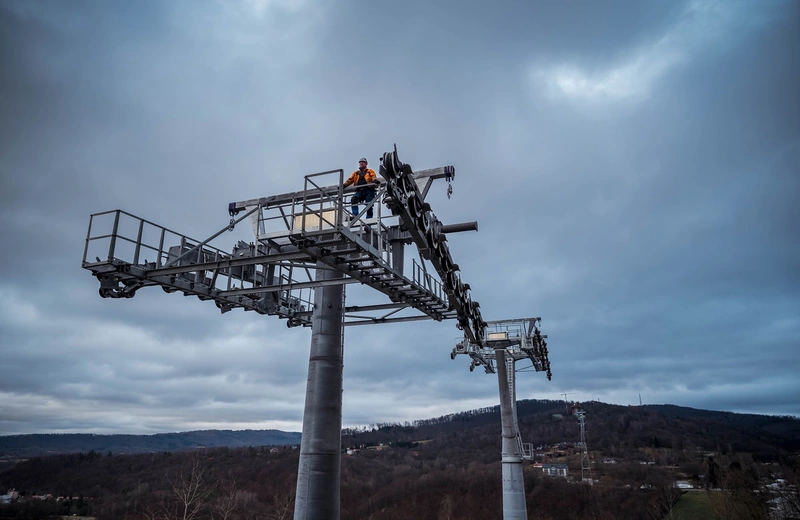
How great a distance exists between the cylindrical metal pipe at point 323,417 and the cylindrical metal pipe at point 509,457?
16.6 m

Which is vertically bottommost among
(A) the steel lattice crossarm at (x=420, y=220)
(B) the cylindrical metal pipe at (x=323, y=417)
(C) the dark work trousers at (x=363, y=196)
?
(B) the cylindrical metal pipe at (x=323, y=417)

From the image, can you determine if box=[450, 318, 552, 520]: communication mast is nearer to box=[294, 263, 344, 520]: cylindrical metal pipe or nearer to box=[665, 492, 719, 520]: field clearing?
box=[294, 263, 344, 520]: cylindrical metal pipe

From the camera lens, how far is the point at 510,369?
101 feet

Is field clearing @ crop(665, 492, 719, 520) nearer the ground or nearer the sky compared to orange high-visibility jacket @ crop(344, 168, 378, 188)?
nearer the ground

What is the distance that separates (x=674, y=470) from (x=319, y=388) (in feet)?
375

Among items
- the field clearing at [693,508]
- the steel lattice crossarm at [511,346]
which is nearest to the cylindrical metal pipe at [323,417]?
the steel lattice crossarm at [511,346]

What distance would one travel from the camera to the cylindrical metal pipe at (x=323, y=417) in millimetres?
13578

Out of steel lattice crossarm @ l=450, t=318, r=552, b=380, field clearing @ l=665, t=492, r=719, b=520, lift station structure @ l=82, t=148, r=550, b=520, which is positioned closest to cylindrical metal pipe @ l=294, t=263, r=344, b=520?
lift station structure @ l=82, t=148, r=550, b=520

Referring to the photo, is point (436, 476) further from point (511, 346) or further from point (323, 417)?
point (323, 417)

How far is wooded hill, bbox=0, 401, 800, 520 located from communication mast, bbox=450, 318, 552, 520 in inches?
1632

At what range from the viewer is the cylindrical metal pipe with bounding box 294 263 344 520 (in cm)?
1358

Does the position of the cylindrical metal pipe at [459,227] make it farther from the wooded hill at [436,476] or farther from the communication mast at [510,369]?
the wooded hill at [436,476]

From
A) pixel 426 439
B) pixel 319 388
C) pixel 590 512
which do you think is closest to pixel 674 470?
pixel 590 512

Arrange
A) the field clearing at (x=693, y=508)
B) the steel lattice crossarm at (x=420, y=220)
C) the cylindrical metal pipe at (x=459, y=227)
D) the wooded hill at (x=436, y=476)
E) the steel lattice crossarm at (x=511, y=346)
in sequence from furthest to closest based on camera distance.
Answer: the wooded hill at (x=436, y=476)
the field clearing at (x=693, y=508)
the steel lattice crossarm at (x=511, y=346)
the cylindrical metal pipe at (x=459, y=227)
the steel lattice crossarm at (x=420, y=220)
